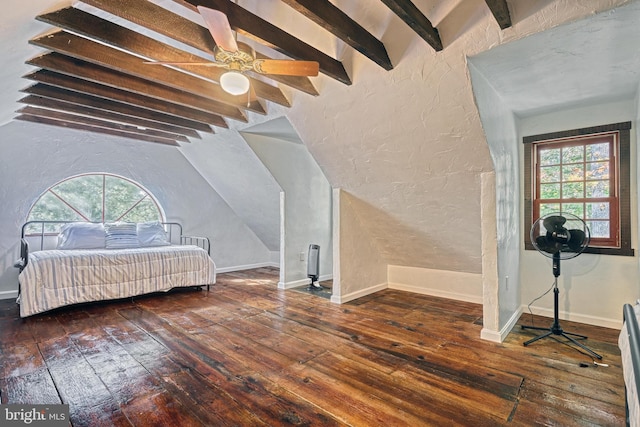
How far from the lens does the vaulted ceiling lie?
193cm

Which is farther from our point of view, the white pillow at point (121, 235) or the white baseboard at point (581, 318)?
the white pillow at point (121, 235)

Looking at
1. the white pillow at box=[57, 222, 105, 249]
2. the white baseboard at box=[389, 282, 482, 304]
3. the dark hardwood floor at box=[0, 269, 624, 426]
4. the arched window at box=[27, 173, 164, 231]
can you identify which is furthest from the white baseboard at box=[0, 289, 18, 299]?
the white baseboard at box=[389, 282, 482, 304]

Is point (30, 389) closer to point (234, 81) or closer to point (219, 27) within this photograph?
point (234, 81)

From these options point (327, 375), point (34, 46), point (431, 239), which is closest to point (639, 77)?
point (431, 239)

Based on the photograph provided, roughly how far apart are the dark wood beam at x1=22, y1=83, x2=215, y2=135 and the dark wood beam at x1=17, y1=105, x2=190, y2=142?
0.53 metres

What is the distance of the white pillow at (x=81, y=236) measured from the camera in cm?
424

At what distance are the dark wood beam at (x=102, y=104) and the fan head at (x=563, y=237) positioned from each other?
4280mm

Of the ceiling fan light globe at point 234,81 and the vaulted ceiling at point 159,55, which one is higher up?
the vaulted ceiling at point 159,55

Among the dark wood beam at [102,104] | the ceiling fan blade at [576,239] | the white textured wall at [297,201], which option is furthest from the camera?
the white textured wall at [297,201]

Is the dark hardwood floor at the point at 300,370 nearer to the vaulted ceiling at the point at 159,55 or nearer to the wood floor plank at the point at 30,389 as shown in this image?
the wood floor plank at the point at 30,389

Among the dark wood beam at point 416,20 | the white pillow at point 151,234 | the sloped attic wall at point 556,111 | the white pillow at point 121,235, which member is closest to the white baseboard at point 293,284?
the white pillow at point 151,234

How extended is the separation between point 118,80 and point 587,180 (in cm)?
472

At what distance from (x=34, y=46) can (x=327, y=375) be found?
3.16 m

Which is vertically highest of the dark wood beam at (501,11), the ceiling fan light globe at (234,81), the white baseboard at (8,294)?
the dark wood beam at (501,11)
